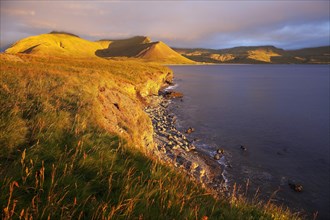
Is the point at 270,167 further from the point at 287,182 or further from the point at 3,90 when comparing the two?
the point at 3,90

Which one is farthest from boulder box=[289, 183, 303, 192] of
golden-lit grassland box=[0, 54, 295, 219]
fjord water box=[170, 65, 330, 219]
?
golden-lit grassland box=[0, 54, 295, 219]

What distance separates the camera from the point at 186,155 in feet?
67.0

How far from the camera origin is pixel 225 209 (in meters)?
4.51

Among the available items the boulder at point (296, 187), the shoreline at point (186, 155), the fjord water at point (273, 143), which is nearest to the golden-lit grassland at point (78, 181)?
the shoreline at point (186, 155)

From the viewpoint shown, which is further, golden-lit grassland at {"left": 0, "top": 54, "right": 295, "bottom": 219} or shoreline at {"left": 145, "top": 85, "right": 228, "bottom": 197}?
shoreline at {"left": 145, "top": 85, "right": 228, "bottom": 197}

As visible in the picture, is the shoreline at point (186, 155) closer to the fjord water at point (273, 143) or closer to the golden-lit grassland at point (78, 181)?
the fjord water at point (273, 143)

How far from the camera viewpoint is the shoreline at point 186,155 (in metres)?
16.5

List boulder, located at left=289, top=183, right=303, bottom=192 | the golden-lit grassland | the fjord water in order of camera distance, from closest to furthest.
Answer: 1. the golden-lit grassland
2. boulder, located at left=289, top=183, right=303, bottom=192
3. the fjord water

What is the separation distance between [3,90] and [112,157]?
5.40 metres

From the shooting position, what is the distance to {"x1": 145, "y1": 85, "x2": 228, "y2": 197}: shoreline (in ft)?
54.2

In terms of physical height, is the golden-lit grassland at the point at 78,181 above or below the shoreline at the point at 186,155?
above

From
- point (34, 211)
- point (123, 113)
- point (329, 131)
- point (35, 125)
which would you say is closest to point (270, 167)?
point (123, 113)

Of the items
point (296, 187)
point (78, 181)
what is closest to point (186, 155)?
point (296, 187)

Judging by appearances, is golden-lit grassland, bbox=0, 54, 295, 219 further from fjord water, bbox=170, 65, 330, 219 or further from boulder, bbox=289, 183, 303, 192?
boulder, bbox=289, 183, 303, 192
